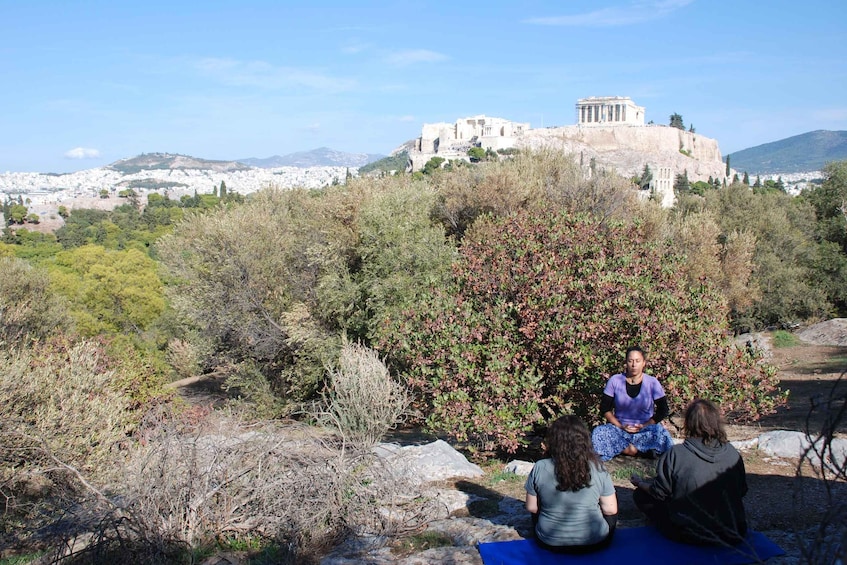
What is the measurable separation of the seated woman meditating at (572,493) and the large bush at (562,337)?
3841 mm

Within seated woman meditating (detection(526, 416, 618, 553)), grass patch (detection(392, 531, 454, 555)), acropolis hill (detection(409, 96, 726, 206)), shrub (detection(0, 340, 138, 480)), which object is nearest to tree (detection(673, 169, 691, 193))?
acropolis hill (detection(409, 96, 726, 206))

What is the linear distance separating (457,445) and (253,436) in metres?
5.11

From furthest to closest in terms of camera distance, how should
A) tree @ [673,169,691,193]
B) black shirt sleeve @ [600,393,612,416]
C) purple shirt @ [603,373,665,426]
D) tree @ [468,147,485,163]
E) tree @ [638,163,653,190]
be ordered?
tree @ [468,147,485,163], tree @ [673,169,691,193], tree @ [638,163,653,190], black shirt sleeve @ [600,393,612,416], purple shirt @ [603,373,665,426]

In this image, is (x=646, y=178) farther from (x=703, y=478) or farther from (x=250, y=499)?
(x=250, y=499)

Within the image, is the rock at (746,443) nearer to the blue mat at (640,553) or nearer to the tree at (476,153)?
the blue mat at (640,553)

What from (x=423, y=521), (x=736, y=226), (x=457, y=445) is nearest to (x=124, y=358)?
(x=457, y=445)

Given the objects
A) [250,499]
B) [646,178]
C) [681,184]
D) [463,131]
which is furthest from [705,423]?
[463,131]

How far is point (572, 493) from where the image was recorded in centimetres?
467

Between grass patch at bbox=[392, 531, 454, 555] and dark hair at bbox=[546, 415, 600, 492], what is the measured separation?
158 cm

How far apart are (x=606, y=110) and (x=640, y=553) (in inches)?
5606

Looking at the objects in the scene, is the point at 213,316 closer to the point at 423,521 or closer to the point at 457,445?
the point at 457,445

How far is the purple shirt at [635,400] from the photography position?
677 cm

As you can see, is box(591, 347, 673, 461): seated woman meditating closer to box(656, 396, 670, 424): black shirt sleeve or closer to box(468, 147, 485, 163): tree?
box(656, 396, 670, 424): black shirt sleeve

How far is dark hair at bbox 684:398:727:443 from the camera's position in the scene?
4609 millimetres
